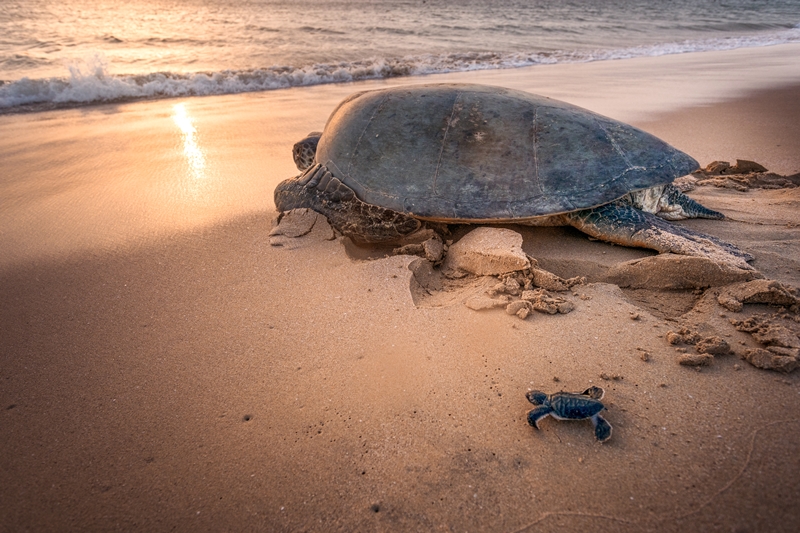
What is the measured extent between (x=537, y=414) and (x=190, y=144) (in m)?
4.64

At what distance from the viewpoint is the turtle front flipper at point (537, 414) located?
4.58 feet

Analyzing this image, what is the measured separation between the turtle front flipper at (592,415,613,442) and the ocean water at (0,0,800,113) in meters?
7.89

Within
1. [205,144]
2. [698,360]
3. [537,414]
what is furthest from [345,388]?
[205,144]

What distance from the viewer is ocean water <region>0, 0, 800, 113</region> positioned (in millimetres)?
7082

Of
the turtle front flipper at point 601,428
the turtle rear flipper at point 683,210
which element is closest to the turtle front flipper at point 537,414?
the turtle front flipper at point 601,428

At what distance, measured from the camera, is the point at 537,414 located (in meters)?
1.40

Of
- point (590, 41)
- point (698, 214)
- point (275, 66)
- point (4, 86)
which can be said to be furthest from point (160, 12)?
point (698, 214)

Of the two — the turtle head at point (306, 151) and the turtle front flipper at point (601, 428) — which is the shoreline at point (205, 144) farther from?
the turtle front flipper at point (601, 428)

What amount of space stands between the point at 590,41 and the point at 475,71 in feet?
17.9

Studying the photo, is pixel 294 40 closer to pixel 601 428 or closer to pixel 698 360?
pixel 698 360

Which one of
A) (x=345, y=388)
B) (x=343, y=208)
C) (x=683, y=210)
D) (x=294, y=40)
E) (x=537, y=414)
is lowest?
(x=345, y=388)

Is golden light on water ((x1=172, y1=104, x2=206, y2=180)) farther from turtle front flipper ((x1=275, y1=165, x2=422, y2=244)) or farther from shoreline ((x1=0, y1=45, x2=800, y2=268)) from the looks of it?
turtle front flipper ((x1=275, y1=165, x2=422, y2=244))

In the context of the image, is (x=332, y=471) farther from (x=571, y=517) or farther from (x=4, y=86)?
(x=4, y=86)

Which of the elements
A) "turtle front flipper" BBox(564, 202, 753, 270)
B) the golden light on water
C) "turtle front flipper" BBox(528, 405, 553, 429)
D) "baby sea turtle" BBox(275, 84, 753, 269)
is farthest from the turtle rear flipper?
the golden light on water
